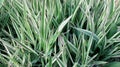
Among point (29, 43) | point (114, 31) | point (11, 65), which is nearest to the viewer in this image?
point (11, 65)

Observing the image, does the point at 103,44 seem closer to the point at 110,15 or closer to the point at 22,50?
the point at 110,15

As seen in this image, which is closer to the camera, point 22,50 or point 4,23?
point 22,50

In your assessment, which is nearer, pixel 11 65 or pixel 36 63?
pixel 11 65

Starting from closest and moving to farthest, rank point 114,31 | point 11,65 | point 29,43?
point 11,65, point 29,43, point 114,31

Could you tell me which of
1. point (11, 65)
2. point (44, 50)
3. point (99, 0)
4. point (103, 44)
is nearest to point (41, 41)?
point (44, 50)

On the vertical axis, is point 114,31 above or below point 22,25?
below

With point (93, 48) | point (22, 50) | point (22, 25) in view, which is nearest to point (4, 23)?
point (22, 25)

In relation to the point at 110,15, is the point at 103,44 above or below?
below

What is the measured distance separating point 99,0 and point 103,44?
0.26 meters

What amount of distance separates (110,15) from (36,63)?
409mm

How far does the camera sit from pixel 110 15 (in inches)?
43.8

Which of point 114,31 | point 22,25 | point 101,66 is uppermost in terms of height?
point 22,25

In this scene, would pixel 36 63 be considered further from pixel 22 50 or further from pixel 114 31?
pixel 114 31

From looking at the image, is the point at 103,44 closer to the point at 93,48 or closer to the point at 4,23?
the point at 93,48
